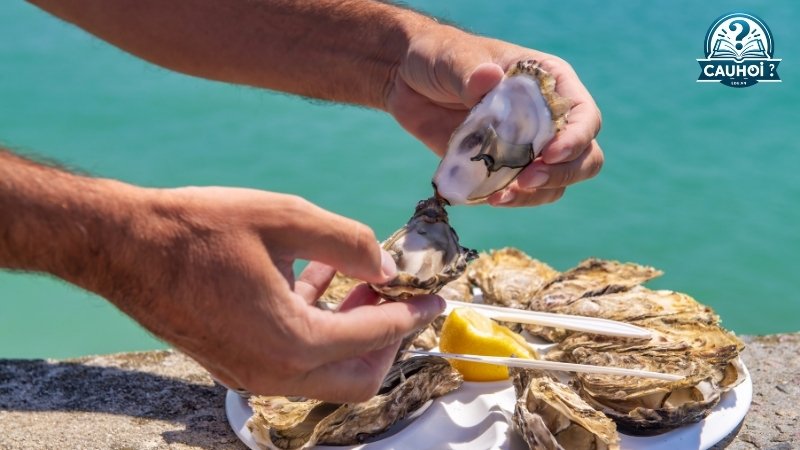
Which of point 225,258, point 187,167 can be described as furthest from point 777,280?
point 225,258

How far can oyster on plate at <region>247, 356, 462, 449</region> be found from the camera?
2113 millimetres

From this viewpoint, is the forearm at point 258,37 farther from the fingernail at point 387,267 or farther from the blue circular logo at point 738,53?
the blue circular logo at point 738,53

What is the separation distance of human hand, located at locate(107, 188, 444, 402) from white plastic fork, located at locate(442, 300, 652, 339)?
2.84 feet

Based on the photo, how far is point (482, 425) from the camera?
2.23 meters

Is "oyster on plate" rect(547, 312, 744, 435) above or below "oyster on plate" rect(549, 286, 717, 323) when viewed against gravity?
below

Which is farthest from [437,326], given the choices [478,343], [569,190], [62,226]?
[569,190]

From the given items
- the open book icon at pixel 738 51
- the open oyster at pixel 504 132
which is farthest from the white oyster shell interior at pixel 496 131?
the open book icon at pixel 738 51

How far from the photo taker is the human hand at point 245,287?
1.45 metres

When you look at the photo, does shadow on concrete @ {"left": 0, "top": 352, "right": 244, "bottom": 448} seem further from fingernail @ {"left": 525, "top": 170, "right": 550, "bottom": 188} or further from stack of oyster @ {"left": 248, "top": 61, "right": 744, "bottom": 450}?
fingernail @ {"left": 525, "top": 170, "right": 550, "bottom": 188}

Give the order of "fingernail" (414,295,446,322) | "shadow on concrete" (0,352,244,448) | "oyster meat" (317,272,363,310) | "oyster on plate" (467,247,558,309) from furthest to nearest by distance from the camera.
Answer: "oyster on plate" (467,247,558,309) < "oyster meat" (317,272,363,310) < "shadow on concrete" (0,352,244,448) < "fingernail" (414,295,446,322)

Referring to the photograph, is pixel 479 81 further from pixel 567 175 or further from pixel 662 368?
pixel 662 368

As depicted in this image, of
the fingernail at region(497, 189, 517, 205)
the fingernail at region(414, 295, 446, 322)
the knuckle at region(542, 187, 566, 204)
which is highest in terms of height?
the knuckle at region(542, 187, 566, 204)

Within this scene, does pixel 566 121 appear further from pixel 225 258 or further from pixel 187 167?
pixel 187 167

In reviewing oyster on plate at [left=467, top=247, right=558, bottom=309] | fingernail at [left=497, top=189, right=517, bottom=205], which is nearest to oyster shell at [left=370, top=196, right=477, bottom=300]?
fingernail at [left=497, top=189, right=517, bottom=205]
